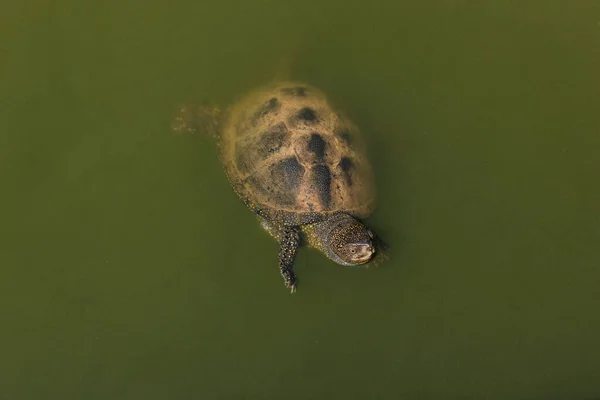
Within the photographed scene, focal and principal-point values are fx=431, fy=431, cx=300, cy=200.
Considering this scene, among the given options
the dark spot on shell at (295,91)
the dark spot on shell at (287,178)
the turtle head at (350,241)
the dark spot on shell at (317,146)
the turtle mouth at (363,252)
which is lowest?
the turtle mouth at (363,252)

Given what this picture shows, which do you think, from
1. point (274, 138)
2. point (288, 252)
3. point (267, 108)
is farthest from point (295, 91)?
point (288, 252)

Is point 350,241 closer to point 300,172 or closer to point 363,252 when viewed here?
point 363,252

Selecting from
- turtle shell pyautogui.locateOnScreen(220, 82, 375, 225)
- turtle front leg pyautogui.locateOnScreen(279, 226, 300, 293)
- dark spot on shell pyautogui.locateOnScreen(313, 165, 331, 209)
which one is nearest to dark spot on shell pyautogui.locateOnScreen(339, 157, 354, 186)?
turtle shell pyautogui.locateOnScreen(220, 82, 375, 225)

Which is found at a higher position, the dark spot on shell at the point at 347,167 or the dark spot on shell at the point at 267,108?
the dark spot on shell at the point at 267,108

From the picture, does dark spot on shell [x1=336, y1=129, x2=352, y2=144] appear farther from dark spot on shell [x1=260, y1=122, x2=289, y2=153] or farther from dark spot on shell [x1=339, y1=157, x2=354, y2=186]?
dark spot on shell [x1=260, y1=122, x2=289, y2=153]

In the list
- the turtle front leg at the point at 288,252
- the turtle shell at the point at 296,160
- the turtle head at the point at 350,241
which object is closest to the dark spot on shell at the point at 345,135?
the turtle shell at the point at 296,160

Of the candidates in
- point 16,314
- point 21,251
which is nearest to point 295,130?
point 21,251

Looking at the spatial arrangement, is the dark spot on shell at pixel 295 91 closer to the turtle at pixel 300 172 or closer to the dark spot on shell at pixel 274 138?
the turtle at pixel 300 172

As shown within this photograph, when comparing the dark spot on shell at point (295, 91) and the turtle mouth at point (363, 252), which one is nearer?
the turtle mouth at point (363, 252)
